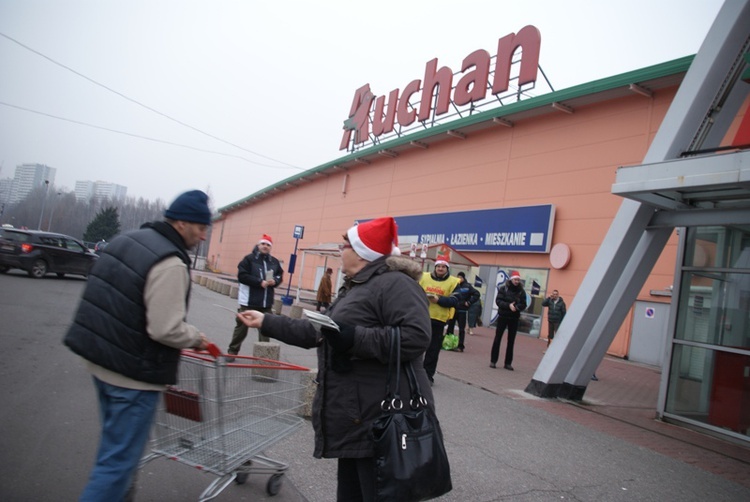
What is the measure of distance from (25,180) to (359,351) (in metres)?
87.1

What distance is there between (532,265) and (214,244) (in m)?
62.6

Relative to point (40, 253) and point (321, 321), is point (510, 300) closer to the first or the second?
point (321, 321)

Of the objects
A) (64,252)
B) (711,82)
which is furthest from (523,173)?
(64,252)

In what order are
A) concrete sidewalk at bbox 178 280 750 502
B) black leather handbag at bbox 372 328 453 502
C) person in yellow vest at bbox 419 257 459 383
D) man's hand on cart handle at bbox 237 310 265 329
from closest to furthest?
black leather handbag at bbox 372 328 453 502 → man's hand on cart handle at bbox 237 310 265 329 → concrete sidewalk at bbox 178 280 750 502 → person in yellow vest at bbox 419 257 459 383

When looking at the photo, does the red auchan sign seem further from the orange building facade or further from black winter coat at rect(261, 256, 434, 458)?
black winter coat at rect(261, 256, 434, 458)

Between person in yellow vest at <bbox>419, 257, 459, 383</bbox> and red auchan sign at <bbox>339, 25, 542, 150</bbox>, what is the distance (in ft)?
49.3

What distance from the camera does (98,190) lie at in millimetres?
101562

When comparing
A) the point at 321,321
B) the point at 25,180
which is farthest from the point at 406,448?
the point at 25,180

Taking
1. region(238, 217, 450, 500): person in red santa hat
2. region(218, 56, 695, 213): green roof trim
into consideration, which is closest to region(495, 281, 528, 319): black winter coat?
region(238, 217, 450, 500): person in red santa hat

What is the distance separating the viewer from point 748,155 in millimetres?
5488

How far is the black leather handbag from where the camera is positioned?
7.28ft

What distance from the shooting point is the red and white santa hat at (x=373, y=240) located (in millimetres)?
2701

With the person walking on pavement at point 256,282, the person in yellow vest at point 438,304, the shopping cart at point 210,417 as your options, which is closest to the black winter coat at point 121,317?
the shopping cart at point 210,417

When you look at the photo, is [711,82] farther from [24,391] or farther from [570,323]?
[24,391]
